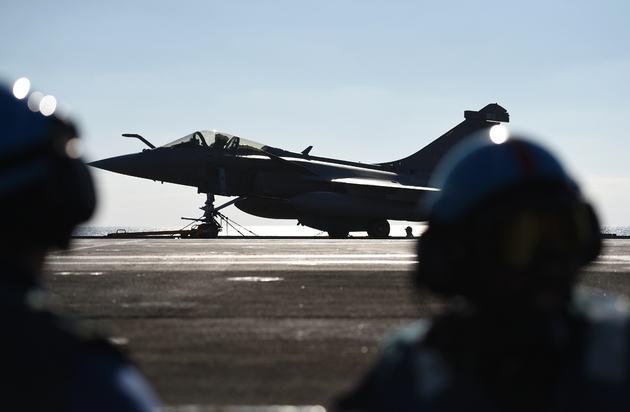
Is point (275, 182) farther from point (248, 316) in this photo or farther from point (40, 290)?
point (40, 290)

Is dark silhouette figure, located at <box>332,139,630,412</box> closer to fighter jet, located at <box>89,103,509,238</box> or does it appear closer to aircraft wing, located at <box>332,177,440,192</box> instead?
fighter jet, located at <box>89,103,509,238</box>

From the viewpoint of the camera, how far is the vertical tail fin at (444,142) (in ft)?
124

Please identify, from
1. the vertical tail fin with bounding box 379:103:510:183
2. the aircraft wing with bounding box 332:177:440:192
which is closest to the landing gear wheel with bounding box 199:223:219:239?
the aircraft wing with bounding box 332:177:440:192

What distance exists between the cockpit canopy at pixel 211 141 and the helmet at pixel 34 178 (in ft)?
95.9

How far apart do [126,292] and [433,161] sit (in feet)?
102

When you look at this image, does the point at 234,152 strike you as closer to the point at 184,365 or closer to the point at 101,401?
the point at 184,365

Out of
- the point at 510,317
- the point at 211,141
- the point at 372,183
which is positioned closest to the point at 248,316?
A: the point at 510,317

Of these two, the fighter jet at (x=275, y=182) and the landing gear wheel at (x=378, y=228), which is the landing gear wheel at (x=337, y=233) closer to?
the fighter jet at (x=275, y=182)

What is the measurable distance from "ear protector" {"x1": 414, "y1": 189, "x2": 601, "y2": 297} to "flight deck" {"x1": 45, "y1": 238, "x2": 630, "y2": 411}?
0.26 meters

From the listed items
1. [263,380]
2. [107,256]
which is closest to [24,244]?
[263,380]

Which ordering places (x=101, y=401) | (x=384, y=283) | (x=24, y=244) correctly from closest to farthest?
(x=101, y=401) → (x=24, y=244) → (x=384, y=283)

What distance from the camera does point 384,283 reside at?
987 centimetres

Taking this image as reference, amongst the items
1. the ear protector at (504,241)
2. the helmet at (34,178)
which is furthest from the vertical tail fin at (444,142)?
the helmet at (34,178)

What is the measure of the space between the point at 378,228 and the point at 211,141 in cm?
825
